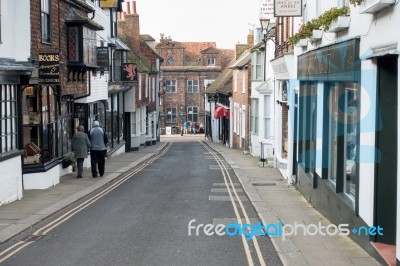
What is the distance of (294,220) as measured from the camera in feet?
44.5

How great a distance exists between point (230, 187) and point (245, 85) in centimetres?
2018

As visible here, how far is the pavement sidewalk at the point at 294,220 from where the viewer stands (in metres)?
9.95

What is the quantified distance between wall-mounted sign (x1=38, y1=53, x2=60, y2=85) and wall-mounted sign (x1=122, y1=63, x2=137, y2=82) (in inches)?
677

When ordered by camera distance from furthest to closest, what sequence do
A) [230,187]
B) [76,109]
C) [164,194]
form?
[76,109] < [230,187] < [164,194]

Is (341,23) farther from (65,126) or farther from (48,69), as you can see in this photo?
(65,126)

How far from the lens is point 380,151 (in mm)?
9164

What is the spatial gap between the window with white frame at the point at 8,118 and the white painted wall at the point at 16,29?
0.91 metres

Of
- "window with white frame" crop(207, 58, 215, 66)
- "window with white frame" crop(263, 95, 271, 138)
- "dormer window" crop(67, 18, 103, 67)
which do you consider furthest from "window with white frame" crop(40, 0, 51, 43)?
"window with white frame" crop(207, 58, 215, 66)

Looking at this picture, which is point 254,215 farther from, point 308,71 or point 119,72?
point 119,72

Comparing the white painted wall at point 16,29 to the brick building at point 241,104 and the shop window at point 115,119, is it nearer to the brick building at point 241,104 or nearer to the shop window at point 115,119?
the shop window at point 115,119

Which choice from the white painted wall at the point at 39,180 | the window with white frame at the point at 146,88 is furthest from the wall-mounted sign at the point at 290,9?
the window with white frame at the point at 146,88

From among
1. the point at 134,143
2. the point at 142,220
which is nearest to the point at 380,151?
the point at 142,220

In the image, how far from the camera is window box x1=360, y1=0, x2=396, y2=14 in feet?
26.6

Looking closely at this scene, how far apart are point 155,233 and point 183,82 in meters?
74.7
